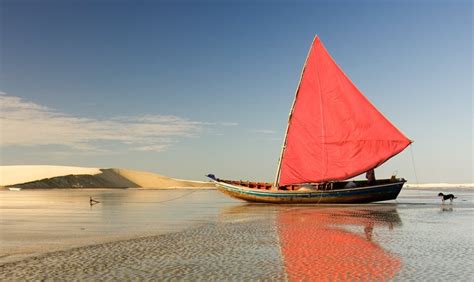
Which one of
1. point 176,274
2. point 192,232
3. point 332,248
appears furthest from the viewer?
point 192,232

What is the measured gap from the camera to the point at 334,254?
47.9 feet

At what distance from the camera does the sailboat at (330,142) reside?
143 ft

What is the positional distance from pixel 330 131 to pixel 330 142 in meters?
1.05

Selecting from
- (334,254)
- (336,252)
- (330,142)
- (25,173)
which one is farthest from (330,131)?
(25,173)

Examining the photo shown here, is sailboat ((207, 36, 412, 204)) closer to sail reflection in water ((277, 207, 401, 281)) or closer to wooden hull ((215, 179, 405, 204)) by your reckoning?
wooden hull ((215, 179, 405, 204))

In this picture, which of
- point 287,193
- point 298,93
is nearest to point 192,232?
point 287,193

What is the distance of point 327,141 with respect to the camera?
1737 inches

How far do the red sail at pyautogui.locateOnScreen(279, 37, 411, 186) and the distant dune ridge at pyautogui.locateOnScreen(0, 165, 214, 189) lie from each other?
93.1 meters

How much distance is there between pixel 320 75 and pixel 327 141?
650 cm

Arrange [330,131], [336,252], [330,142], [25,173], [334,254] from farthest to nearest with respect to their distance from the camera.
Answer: [25,173]
[330,131]
[330,142]
[336,252]
[334,254]

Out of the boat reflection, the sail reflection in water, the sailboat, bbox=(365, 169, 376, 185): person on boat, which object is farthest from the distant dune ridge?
the sail reflection in water

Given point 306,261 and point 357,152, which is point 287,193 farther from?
point 306,261

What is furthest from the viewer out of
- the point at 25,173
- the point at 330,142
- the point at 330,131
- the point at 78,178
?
the point at 25,173

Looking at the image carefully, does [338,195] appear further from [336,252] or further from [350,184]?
[336,252]
